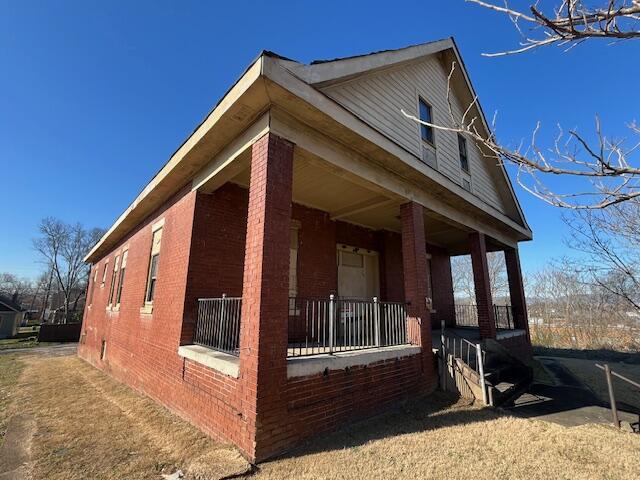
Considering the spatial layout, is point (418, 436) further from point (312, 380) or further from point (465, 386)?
point (465, 386)

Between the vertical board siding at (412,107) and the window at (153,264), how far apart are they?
228 inches

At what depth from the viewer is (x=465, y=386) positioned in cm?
617

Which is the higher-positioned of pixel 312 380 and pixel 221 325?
pixel 221 325

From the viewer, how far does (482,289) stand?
9.58 m

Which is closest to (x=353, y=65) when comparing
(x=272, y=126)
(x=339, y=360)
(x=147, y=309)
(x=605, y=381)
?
(x=272, y=126)

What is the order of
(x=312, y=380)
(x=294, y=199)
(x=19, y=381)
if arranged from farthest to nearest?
(x=19, y=381) → (x=294, y=199) → (x=312, y=380)

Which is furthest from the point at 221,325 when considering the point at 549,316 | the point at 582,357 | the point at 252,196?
the point at 549,316

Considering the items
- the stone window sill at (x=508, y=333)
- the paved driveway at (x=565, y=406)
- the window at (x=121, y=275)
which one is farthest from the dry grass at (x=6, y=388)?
the stone window sill at (x=508, y=333)


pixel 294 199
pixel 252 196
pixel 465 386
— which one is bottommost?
pixel 465 386

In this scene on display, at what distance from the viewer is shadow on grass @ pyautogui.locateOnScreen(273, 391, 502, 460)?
4094 millimetres

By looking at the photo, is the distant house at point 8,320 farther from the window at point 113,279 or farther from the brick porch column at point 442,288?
the brick porch column at point 442,288

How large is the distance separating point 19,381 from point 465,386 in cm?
1296

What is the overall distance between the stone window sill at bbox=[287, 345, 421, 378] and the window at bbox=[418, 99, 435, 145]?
535 cm

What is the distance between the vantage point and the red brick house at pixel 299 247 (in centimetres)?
420
